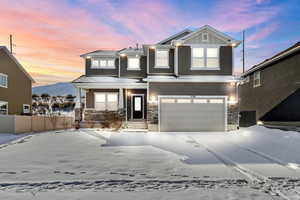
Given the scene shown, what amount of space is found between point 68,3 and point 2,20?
21.0 ft

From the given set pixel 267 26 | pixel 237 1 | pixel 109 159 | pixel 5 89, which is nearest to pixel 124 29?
pixel 237 1

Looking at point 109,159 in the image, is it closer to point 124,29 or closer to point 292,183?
point 292,183

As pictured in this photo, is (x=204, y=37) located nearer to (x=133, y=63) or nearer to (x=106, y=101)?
(x=133, y=63)

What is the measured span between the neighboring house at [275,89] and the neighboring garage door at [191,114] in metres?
5.35

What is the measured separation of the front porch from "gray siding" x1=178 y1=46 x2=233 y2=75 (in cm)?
348

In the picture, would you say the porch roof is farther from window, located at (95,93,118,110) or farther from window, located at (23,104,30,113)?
window, located at (23,104,30,113)

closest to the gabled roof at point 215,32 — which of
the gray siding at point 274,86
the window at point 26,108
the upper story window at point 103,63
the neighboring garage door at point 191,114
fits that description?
the gray siding at point 274,86

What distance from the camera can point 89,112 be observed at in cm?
1677

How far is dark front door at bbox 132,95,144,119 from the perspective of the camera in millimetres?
17797

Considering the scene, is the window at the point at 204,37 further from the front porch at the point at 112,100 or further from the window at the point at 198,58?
the front porch at the point at 112,100

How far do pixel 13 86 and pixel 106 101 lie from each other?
9872mm

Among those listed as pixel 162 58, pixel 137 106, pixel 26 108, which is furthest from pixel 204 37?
pixel 26 108

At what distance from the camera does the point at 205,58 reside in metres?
15.6

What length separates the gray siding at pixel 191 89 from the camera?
14922 millimetres
